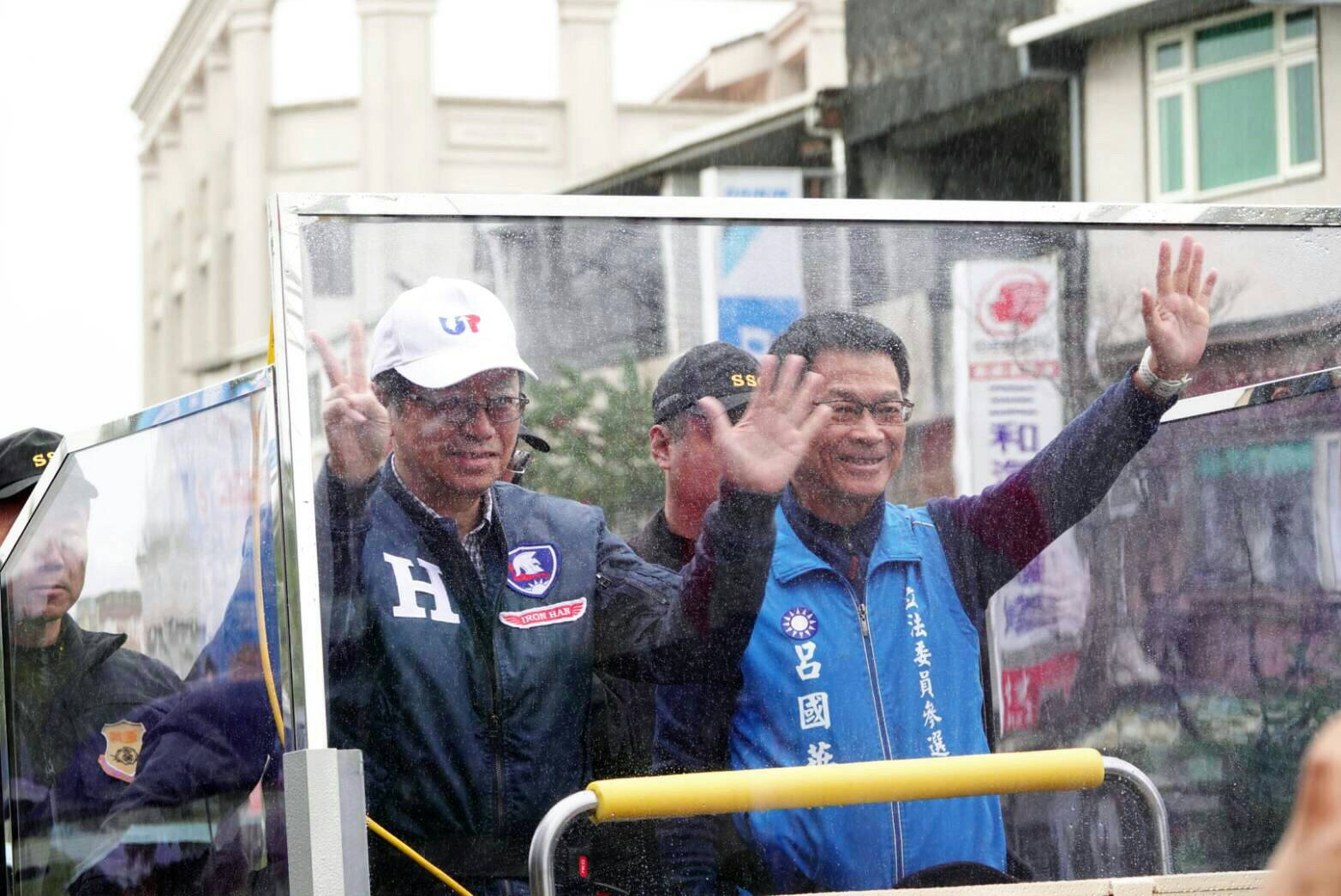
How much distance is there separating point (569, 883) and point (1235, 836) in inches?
41.1

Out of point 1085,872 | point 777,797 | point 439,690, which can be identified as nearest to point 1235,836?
point 1085,872

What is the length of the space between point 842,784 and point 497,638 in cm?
52

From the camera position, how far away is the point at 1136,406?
8.87 ft

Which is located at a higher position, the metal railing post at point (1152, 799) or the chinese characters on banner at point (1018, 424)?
the chinese characters on banner at point (1018, 424)

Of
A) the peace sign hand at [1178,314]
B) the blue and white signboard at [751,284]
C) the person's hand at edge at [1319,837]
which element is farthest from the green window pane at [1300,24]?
the person's hand at edge at [1319,837]

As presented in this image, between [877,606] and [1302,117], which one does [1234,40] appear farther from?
[877,606]

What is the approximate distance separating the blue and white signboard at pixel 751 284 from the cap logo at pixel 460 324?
33 centimetres

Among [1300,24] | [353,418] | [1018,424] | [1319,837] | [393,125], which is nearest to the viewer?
[1319,837]

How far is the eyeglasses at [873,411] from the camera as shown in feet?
8.45

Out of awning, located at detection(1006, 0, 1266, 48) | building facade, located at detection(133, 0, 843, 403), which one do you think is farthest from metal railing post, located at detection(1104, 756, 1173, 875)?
building facade, located at detection(133, 0, 843, 403)

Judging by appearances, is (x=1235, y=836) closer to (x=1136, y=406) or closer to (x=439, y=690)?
(x=1136, y=406)

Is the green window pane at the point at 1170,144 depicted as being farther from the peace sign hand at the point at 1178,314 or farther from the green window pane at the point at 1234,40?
the peace sign hand at the point at 1178,314

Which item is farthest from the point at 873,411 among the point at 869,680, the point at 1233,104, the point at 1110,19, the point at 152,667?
the point at 1233,104

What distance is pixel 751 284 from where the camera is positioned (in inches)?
102
